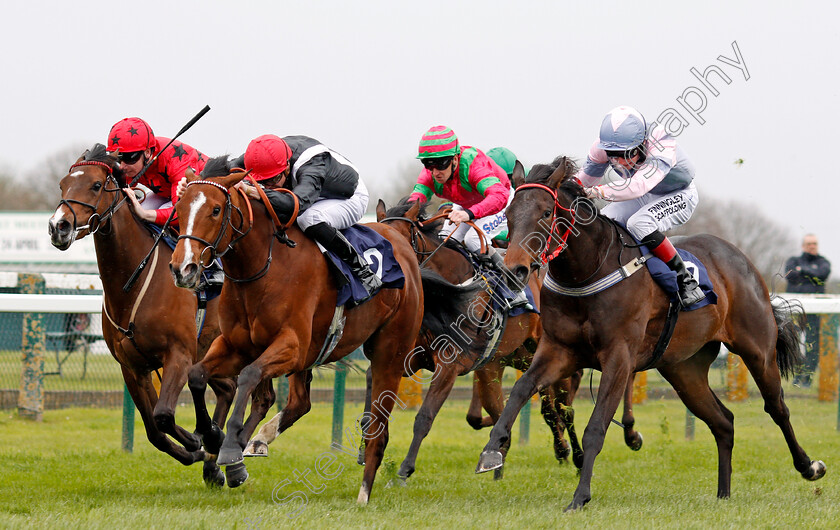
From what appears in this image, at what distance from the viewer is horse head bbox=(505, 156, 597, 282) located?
4643mm

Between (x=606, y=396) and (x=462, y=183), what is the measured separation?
1886mm

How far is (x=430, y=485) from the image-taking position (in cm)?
632

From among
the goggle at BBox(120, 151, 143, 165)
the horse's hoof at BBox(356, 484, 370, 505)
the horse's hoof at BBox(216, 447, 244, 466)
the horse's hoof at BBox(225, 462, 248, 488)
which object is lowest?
the horse's hoof at BBox(356, 484, 370, 505)

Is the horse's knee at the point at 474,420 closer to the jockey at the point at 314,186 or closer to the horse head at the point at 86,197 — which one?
the jockey at the point at 314,186

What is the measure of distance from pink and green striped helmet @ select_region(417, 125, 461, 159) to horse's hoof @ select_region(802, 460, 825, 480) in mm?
2933

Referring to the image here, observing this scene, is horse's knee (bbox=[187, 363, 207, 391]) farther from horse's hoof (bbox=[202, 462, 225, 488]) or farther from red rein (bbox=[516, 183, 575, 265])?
red rein (bbox=[516, 183, 575, 265])

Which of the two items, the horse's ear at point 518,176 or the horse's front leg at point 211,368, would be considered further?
the horse's ear at point 518,176

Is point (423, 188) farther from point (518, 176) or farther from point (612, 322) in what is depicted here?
point (612, 322)

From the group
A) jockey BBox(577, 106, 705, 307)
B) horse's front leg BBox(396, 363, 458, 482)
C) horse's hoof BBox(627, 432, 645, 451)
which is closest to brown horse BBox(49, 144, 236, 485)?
horse's front leg BBox(396, 363, 458, 482)

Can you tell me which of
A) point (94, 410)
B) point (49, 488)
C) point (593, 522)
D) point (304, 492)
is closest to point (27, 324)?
point (94, 410)

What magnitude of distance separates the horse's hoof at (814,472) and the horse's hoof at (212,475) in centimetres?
358

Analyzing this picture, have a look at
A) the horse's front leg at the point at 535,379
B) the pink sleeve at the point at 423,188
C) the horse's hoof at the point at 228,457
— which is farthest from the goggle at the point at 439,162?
the horse's hoof at the point at 228,457

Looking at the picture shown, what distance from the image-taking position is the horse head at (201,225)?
4250 mm

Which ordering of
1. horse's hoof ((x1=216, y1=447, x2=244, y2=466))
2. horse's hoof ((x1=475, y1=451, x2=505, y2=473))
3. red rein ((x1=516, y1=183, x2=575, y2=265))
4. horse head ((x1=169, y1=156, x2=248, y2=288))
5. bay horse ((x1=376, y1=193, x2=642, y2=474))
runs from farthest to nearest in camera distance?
bay horse ((x1=376, y1=193, x2=642, y2=474)) → red rein ((x1=516, y1=183, x2=575, y2=265)) → horse's hoof ((x1=475, y1=451, x2=505, y2=473)) → horse's hoof ((x1=216, y1=447, x2=244, y2=466)) → horse head ((x1=169, y1=156, x2=248, y2=288))
